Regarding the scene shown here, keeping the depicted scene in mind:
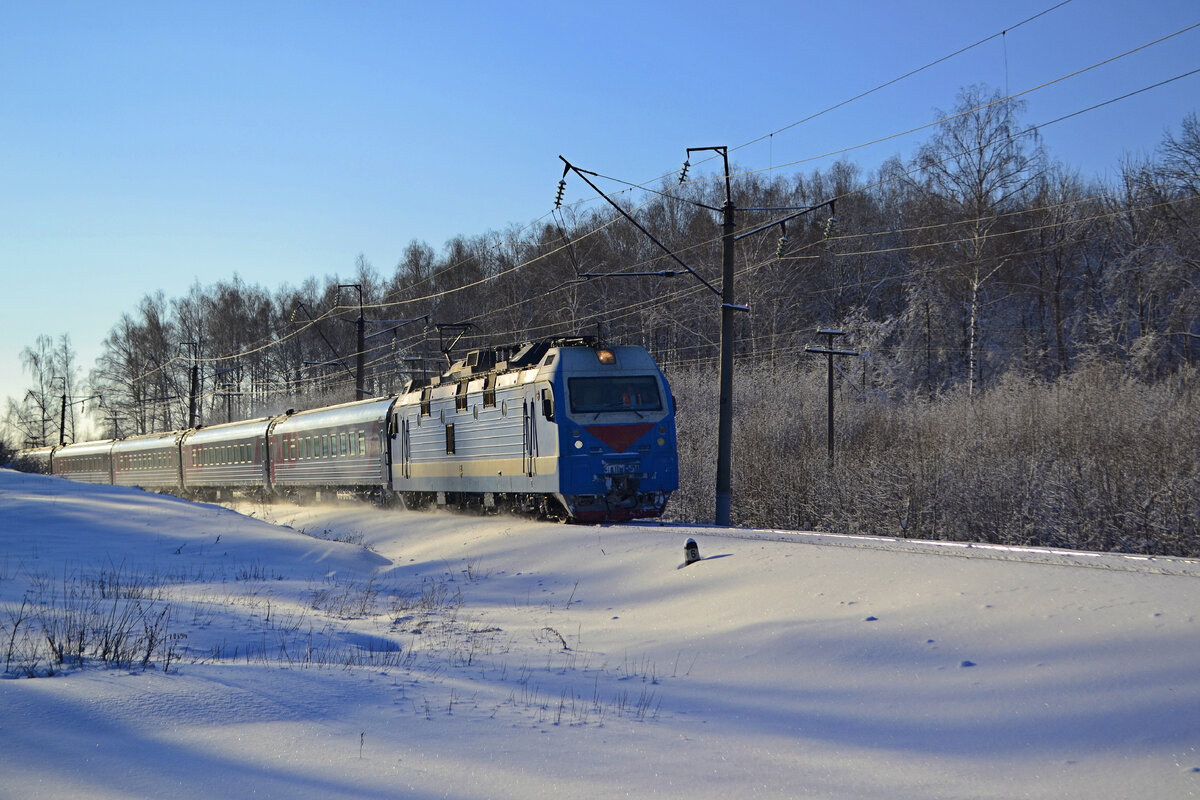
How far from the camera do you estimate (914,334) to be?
1906 inches

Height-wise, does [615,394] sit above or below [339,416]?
below

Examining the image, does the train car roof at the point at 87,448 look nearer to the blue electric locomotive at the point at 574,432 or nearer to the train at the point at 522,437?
the train at the point at 522,437

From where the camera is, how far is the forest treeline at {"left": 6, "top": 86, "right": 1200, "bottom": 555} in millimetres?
20703

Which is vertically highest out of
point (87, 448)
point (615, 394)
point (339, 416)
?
point (339, 416)

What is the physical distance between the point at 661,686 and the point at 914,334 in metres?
43.4

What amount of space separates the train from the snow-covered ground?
18.1 ft

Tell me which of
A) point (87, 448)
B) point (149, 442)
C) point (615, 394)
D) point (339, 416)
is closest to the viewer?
point (615, 394)

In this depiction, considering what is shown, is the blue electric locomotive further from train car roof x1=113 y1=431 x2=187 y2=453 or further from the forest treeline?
train car roof x1=113 y1=431 x2=187 y2=453

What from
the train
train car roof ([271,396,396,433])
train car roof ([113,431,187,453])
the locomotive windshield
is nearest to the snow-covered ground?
the train

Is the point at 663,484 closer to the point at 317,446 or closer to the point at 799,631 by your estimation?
the point at 799,631

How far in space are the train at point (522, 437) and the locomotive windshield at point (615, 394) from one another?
0.02 m

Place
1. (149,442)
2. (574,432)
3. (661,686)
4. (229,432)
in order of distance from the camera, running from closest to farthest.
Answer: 1. (661,686)
2. (574,432)
3. (229,432)
4. (149,442)

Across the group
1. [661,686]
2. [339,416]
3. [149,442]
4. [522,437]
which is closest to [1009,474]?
[522,437]

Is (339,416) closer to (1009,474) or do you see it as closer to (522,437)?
(522,437)
